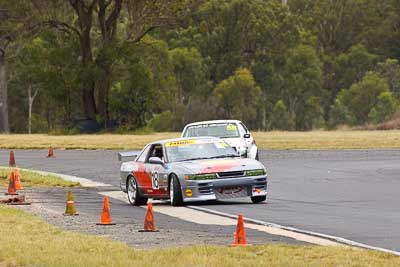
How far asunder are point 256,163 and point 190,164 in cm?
127

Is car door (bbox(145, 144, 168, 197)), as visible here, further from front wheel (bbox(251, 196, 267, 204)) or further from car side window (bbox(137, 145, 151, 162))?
front wheel (bbox(251, 196, 267, 204))

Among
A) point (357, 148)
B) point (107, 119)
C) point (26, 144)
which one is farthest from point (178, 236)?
point (107, 119)

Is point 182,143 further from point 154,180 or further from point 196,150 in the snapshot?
point 154,180

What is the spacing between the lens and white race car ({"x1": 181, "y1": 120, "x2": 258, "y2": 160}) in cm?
2998

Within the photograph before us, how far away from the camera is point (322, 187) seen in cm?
2567

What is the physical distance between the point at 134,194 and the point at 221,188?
2406 mm

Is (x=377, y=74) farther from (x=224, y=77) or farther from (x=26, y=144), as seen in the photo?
(x=26, y=144)

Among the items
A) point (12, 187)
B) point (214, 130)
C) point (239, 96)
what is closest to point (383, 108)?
point (239, 96)

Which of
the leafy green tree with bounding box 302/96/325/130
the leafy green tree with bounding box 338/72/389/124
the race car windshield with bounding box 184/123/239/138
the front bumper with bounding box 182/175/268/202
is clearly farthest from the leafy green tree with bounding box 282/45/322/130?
the front bumper with bounding box 182/175/268/202

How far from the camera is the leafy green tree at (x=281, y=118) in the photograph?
84.8 metres

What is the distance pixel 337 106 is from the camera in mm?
85688

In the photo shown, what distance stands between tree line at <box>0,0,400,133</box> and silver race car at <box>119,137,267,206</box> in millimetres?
45145

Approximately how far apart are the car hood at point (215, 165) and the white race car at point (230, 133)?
853 centimetres

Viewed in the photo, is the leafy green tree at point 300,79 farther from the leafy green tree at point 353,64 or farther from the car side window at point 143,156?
the car side window at point 143,156
